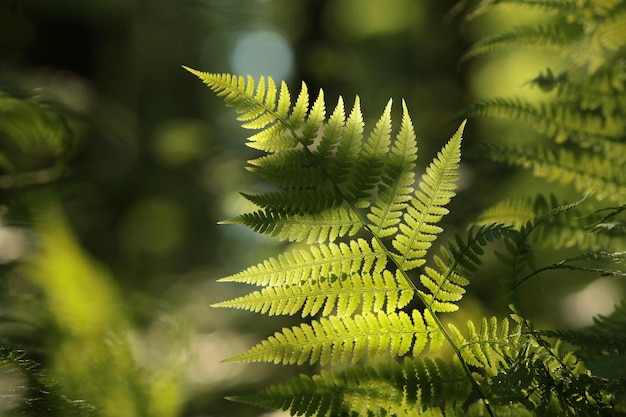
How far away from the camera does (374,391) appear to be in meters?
0.57

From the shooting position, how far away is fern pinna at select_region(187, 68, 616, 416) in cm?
56

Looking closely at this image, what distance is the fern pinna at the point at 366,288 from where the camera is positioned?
563 millimetres

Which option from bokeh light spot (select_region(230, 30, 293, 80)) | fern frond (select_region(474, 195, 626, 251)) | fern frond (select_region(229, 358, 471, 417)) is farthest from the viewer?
bokeh light spot (select_region(230, 30, 293, 80))

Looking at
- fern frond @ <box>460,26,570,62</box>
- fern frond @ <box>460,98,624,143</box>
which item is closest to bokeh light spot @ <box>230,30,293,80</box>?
fern frond @ <box>460,26,570,62</box>

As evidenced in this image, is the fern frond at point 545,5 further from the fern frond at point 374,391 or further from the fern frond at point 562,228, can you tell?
the fern frond at point 374,391

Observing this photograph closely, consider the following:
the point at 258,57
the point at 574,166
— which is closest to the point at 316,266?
the point at 574,166

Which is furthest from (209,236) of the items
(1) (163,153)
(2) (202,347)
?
(2) (202,347)

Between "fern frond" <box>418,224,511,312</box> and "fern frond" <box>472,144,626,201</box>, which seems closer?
"fern frond" <box>418,224,511,312</box>

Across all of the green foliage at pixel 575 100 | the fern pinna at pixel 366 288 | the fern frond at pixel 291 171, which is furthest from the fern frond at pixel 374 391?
the green foliage at pixel 575 100

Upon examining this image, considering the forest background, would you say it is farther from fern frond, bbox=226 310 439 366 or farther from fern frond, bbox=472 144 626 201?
fern frond, bbox=472 144 626 201

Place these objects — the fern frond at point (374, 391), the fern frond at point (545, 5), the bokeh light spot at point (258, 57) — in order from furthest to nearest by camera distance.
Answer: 1. the bokeh light spot at point (258, 57)
2. the fern frond at point (545, 5)
3. the fern frond at point (374, 391)

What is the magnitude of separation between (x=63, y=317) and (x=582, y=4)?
1.11m

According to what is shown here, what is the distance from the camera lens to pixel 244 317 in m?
3.16

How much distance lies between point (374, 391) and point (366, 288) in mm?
108
